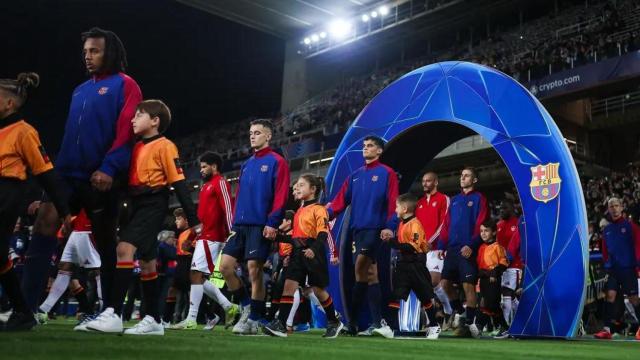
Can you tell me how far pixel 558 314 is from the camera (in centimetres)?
714

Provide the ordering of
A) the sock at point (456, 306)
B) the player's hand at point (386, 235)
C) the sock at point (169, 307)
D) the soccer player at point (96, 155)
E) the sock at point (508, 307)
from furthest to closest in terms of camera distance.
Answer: the sock at point (508, 307), the sock at point (169, 307), the sock at point (456, 306), the player's hand at point (386, 235), the soccer player at point (96, 155)

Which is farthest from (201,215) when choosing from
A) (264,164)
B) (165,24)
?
(165,24)

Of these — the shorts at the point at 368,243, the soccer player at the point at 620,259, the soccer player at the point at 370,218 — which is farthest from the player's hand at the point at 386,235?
the soccer player at the point at 620,259

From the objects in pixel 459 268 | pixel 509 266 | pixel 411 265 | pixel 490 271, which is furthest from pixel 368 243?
pixel 509 266

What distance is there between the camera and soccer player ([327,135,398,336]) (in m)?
7.05

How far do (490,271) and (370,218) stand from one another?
2.26 metres

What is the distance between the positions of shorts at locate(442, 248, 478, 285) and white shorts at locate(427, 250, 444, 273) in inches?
23.6

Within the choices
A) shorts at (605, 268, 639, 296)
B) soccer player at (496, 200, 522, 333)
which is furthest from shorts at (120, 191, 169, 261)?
shorts at (605, 268, 639, 296)

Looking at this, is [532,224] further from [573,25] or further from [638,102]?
[573,25]

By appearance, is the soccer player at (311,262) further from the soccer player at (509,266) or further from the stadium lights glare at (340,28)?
the stadium lights glare at (340,28)

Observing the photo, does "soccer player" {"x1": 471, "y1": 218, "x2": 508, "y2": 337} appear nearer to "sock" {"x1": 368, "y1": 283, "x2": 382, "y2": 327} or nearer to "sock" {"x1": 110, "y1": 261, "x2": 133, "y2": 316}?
"sock" {"x1": 368, "y1": 283, "x2": 382, "y2": 327}

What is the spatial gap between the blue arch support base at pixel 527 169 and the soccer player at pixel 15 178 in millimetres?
4515

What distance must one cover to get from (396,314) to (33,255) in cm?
441

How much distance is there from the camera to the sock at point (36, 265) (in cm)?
513
